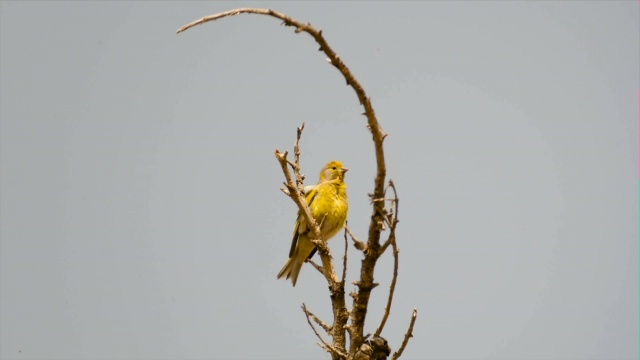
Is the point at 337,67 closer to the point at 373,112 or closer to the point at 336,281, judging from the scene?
the point at 373,112

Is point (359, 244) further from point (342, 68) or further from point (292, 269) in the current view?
point (292, 269)

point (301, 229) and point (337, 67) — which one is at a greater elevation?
point (301, 229)

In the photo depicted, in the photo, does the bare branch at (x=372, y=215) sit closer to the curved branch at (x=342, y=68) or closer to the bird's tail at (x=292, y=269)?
the curved branch at (x=342, y=68)

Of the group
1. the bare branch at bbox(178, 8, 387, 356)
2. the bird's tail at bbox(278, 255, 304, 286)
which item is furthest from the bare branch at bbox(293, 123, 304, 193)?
the bird's tail at bbox(278, 255, 304, 286)

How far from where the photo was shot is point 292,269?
7.25 meters

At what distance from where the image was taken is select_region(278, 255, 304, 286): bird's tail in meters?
7.22

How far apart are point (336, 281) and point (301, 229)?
2.55 m

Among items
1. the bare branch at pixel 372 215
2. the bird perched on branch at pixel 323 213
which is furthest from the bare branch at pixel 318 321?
the bird perched on branch at pixel 323 213

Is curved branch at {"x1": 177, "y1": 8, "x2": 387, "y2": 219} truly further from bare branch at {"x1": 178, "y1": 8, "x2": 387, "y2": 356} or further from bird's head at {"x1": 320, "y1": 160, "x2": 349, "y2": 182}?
bird's head at {"x1": 320, "y1": 160, "x2": 349, "y2": 182}

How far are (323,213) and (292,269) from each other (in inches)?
26.7

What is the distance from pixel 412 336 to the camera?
4020mm

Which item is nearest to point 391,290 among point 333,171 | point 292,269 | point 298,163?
point 298,163

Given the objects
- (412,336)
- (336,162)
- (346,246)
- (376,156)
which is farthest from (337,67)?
(336,162)

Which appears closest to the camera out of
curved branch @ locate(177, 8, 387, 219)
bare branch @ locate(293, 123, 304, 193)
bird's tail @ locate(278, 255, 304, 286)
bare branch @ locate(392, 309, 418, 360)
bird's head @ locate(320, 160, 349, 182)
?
curved branch @ locate(177, 8, 387, 219)
